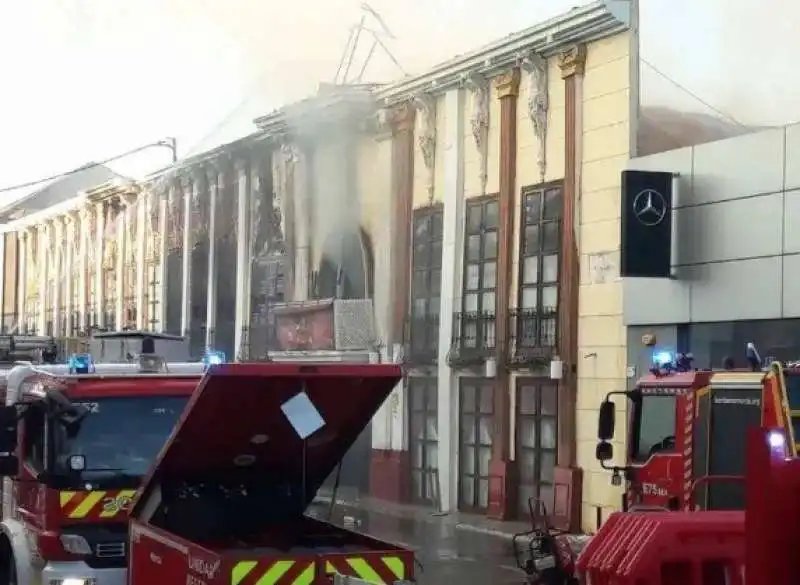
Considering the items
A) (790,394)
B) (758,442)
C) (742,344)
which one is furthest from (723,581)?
(742,344)

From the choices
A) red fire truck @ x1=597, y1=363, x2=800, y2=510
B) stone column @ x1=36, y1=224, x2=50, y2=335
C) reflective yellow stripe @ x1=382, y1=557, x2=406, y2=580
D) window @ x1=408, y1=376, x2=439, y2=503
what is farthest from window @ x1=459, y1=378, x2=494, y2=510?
stone column @ x1=36, y1=224, x2=50, y2=335

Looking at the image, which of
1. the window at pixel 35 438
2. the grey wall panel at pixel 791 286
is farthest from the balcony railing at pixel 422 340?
the window at pixel 35 438

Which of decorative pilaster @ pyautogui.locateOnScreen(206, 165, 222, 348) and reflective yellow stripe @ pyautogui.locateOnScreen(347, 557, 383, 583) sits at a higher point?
decorative pilaster @ pyautogui.locateOnScreen(206, 165, 222, 348)

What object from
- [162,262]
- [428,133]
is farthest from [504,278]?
[162,262]

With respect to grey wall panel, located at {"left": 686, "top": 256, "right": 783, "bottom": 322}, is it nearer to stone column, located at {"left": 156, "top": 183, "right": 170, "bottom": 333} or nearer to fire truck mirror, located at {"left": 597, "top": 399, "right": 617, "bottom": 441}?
fire truck mirror, located at {"left": 597, "top": 399, "right": 617, "bottom": 441}

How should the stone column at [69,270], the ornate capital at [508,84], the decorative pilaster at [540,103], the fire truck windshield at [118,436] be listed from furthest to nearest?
the stone column at [69,270], the ornate capital at [508,84], the decorative pilaster at [540,103], the fire truck windshield at [118,436]

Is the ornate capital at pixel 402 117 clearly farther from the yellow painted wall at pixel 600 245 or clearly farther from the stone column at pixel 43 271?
the stone column at pixel 43 271

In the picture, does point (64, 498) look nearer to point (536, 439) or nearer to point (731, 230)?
point (731, 230)

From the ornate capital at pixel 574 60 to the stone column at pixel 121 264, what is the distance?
670 inches

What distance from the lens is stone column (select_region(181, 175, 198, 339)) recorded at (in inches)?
1068

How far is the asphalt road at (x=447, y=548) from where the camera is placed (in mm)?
13164

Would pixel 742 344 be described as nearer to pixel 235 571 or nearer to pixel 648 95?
pixel 648 95

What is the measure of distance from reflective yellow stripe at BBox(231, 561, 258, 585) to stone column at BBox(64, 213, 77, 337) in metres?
31.1

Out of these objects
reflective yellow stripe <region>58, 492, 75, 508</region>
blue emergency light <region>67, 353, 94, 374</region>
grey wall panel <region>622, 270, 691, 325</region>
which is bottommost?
reflective yellow stripe <region>58, 492, 75, 508</region>
